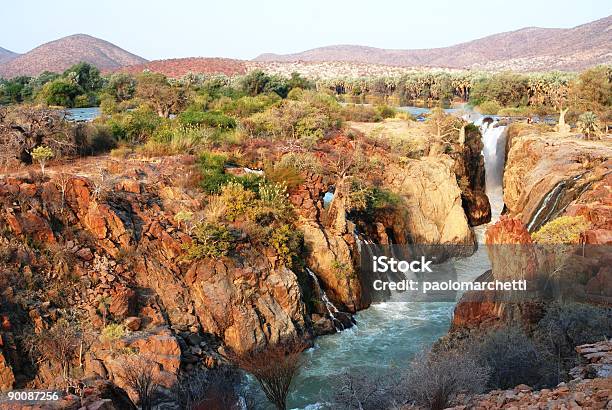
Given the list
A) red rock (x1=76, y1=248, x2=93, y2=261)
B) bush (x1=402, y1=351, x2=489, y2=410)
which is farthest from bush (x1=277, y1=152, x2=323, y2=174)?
bush (x1=402, y1=351, x2=489, y2=410)

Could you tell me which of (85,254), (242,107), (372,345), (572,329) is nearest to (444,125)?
(242,107)

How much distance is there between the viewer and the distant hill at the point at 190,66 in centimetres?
7064

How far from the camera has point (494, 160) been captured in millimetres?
28656

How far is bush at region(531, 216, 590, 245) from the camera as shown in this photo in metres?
13.0

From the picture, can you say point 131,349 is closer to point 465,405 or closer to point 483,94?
point 465,405

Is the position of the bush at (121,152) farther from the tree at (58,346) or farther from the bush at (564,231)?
the bush at (564,231)

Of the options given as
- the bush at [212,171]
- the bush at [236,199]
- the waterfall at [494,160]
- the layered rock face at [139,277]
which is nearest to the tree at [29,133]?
the layered rock face at [139,277]

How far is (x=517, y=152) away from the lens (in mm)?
24922

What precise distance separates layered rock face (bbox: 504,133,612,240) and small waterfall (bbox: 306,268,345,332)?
20.8ft

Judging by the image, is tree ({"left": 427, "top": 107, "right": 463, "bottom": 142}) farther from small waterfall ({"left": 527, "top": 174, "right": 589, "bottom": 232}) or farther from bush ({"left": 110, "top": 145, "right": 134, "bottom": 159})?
bush ({"left": 110, "top": 145, "right": 134, "bottom": 159})

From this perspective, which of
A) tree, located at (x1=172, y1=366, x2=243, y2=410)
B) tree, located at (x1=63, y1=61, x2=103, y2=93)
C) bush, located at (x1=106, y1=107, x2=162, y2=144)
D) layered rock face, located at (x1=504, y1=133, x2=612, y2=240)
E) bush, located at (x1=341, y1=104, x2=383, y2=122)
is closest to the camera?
tree, located at (x1=172, y1=366, x2=243, y2=410)

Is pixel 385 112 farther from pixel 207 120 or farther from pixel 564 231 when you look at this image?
pixel 564 231

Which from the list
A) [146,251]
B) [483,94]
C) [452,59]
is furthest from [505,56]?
[146,251]

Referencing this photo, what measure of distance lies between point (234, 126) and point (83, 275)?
474 inches
